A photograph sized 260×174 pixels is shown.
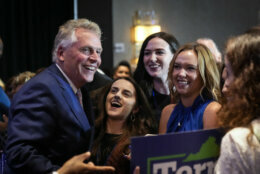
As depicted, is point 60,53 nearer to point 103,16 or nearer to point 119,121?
point 119,121

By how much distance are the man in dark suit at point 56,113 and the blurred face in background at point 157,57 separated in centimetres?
81

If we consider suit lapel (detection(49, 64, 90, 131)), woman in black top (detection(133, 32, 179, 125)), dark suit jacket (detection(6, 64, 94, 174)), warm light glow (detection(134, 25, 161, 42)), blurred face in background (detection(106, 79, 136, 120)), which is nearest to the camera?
dark suit jacket (detection(6, 64, 94, 174))

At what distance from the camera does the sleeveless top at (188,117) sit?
2.02 metres

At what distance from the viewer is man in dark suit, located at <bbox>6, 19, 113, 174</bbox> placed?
1774 mm

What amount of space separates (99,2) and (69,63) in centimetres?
518

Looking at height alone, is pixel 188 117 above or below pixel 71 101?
below

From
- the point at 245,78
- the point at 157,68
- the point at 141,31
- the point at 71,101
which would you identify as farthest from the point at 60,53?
the point at 141,31

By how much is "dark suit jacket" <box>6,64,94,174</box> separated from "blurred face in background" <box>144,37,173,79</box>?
1.04 meters

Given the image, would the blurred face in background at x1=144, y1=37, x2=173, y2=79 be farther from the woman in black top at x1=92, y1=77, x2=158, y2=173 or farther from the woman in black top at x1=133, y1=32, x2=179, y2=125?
the woman in black top at x1=92, y1=77, x2=158, y2=173

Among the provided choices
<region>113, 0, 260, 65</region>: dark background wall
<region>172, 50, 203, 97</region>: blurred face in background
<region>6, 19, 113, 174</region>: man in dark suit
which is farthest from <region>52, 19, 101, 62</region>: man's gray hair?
<region>113, 0, 260, 65</region>: dark background wall

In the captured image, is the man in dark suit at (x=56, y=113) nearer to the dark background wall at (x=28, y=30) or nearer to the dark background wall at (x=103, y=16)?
the dark background wall at (x=103, y=16)

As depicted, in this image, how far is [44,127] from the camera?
182 centimetres

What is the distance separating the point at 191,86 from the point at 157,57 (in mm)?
814

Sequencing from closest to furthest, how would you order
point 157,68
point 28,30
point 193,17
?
point 157,68 < point 28,30 < point 193,17
